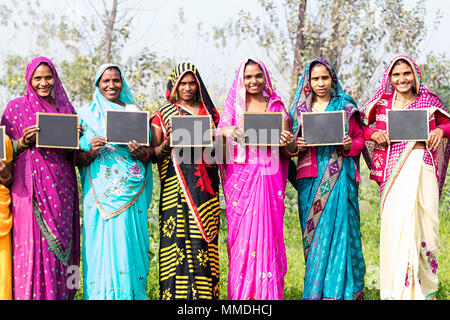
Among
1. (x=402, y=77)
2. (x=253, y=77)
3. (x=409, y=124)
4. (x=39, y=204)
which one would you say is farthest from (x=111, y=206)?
(x=402, y=77)

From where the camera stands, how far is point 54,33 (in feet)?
44.9

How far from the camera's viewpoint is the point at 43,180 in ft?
17.4

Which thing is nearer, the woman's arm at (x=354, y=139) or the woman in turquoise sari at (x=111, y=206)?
the woman in turquoise sari at (x=111, y=206)

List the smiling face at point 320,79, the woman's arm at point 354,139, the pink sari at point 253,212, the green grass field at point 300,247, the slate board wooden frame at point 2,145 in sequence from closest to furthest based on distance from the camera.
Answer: the slate board wooden frame at point 2,145, the pink sari at point 253,212, the woman's arm at point 354,139, the smiling face at point 320,79, the green grass field at point 300,247

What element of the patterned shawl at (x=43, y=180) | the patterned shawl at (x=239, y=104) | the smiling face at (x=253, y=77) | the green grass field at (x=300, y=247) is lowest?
the green grass field at (x=300, y=247)

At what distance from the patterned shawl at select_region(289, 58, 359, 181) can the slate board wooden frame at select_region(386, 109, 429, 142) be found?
387 millimetres

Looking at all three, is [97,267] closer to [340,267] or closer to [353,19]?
[340,267]

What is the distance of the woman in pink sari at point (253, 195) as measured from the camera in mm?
5402

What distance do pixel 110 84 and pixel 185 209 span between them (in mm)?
1279

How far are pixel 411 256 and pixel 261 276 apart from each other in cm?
130

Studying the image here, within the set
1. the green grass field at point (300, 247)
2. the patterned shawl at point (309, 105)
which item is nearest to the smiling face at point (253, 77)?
the patterned shawl at point (309, 105)

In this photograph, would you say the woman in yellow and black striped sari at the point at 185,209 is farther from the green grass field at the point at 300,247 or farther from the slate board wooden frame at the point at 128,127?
the green grass field at the point at 300,247

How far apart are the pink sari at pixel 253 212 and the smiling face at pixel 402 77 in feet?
3.45
